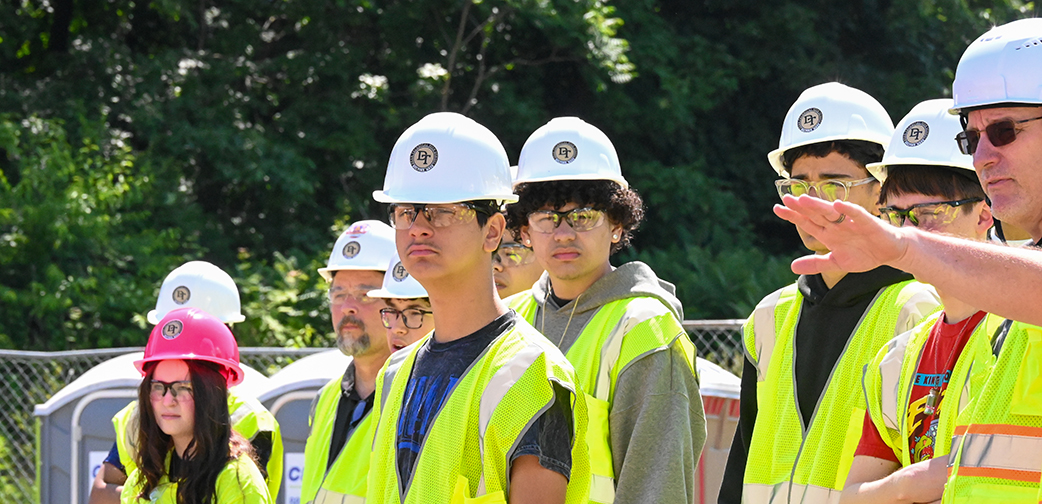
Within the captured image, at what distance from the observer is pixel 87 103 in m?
14.8

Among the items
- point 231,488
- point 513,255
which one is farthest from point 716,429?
point 231,488

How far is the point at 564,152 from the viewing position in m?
4.50

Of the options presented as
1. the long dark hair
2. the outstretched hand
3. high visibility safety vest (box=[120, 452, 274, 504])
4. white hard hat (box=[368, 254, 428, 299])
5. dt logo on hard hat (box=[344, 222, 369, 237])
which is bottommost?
high visibility safety vest (box=[120, 452, 274, 504])

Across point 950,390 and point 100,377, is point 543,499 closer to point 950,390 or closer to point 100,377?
point 950,390

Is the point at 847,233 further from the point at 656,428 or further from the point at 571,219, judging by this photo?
the point at 571,219

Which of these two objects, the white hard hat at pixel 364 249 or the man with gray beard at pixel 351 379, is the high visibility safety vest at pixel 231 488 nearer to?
the man with gray beard at pixel 351 379

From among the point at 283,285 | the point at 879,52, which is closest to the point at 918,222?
the point at 283,285

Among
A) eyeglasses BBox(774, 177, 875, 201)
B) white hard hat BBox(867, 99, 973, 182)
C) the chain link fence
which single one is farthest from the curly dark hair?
the chain link fence

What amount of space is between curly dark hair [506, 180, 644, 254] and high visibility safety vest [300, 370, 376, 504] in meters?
1.08

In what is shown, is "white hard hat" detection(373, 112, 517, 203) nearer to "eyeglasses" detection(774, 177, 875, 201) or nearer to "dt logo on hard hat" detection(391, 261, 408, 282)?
"eyeglasses" detection(774, 177, 875, 201)

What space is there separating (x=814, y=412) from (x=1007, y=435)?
53.0 inches

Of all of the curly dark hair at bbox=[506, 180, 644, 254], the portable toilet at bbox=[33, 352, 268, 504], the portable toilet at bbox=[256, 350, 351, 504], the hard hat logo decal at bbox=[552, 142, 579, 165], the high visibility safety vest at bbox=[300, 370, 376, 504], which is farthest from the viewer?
the portable toilet at bbox=[33, 352, 268, 504]

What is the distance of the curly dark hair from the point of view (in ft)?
14.3

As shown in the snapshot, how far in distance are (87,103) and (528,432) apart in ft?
44.9
